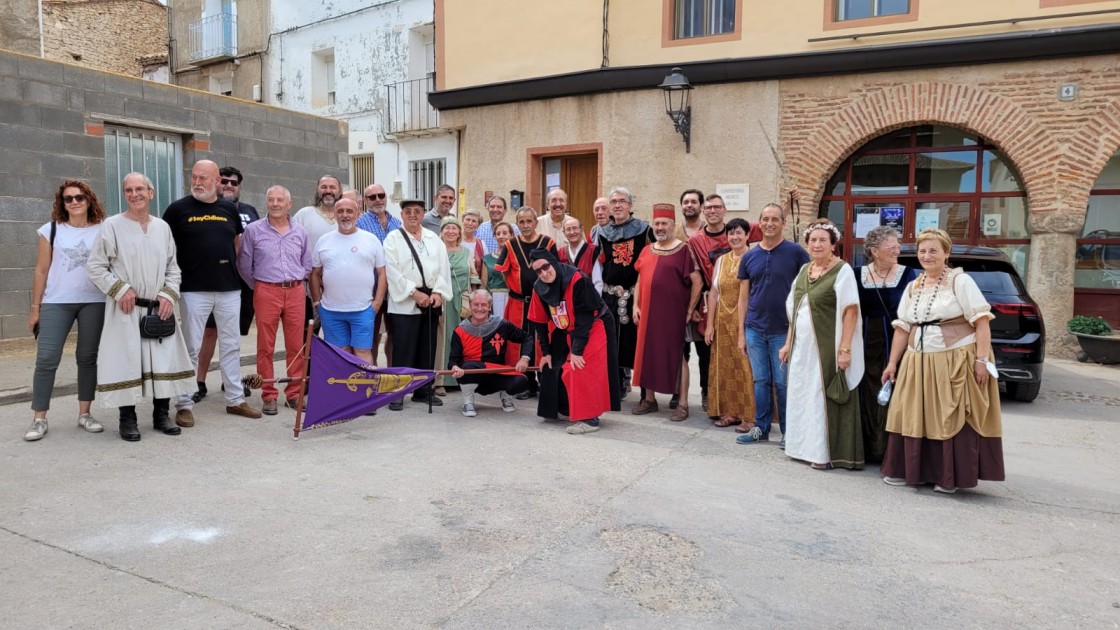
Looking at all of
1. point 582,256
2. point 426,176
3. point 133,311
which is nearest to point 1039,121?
point 582,256

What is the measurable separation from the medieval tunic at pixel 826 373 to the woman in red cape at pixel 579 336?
1578 millimetres

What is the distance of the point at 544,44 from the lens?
13.7 m

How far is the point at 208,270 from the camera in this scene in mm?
6344

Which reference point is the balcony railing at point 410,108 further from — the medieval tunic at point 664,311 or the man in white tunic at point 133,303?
the man in white tunic at point 133,303

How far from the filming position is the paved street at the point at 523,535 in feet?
10.6

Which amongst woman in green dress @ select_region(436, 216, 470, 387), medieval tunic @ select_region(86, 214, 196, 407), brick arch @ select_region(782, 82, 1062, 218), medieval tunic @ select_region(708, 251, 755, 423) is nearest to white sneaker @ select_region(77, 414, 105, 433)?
medieval tunic @ select_region(86, 214, 196, 407)

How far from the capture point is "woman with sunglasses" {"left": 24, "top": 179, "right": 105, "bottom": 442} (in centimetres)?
566

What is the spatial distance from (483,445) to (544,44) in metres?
9.70

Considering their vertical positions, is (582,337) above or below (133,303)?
below

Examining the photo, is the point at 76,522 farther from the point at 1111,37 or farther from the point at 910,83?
the point at 1111,37

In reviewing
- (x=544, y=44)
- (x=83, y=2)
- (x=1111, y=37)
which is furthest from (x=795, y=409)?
(x=83, y=2)

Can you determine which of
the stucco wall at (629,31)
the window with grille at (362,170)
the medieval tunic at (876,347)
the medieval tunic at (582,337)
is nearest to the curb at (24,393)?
the medieval tunic at (582,337)

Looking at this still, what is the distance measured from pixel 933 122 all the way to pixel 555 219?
20.5 ft

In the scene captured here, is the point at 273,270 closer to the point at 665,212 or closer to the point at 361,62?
the point at 665,212
